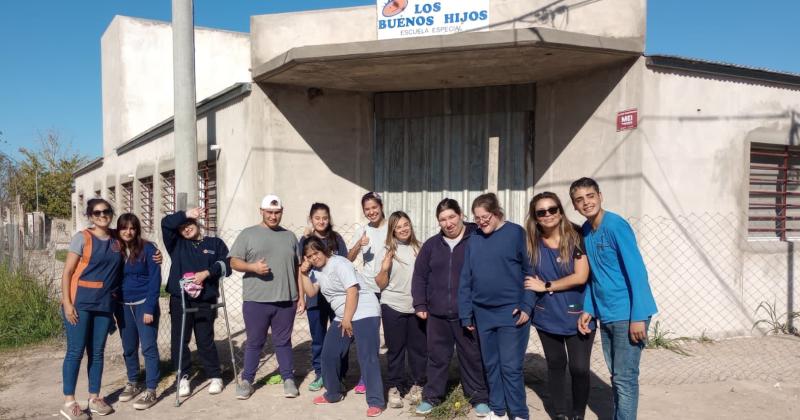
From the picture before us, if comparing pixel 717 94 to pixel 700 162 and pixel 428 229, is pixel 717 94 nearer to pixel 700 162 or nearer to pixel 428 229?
pixel 700 162

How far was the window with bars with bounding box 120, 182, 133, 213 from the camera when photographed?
14807mm

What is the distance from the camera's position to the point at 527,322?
4.04 meters

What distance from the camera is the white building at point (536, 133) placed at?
21.5ft

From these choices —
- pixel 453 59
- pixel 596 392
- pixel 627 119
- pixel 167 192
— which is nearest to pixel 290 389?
pixel 596 392

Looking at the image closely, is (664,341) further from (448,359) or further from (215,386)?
(215,386)

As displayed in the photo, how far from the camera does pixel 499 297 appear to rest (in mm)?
4027

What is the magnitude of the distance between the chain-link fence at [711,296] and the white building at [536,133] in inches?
0.9

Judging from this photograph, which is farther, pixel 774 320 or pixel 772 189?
pixel 772 189

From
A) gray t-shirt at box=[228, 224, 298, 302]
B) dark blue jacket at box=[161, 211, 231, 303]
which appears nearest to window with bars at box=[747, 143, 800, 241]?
gray t-shirt at box=[228, 224, 298, 302]

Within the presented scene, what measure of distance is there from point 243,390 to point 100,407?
3.61ft

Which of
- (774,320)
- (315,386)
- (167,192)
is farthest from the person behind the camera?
(167,192)

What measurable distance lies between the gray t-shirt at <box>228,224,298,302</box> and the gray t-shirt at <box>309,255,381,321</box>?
0.36 metres

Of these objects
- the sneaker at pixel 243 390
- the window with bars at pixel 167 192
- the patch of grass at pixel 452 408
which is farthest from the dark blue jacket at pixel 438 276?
the window with bars at pixel 167 192

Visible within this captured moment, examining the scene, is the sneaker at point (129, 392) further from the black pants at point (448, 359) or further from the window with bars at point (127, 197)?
the window with bars at point (127, 197)
